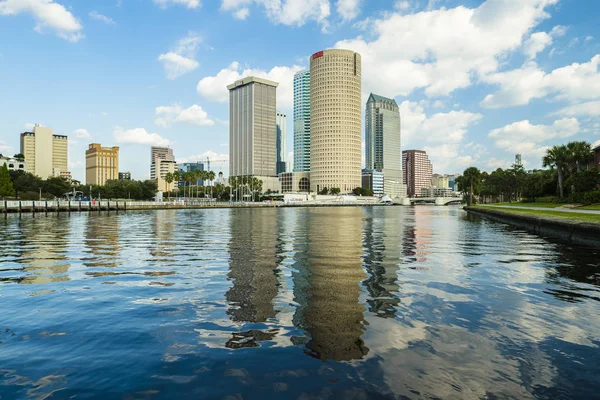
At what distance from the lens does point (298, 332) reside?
9055 millimetres

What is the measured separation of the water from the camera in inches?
256

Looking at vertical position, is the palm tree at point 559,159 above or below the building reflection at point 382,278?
above

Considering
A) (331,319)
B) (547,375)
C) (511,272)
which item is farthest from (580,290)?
(331,319)

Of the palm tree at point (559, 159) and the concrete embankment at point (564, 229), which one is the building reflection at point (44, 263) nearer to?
the concrete embankment at point (564, 229)

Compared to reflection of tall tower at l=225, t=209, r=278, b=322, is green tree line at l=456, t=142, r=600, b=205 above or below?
above

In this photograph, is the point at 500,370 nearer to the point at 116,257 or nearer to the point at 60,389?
the point at 60,389

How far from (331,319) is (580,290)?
33.7 ft

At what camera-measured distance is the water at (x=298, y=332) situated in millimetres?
6492

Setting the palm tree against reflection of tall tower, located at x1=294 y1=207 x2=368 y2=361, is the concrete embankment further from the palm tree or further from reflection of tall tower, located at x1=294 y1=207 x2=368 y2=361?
the palm tree

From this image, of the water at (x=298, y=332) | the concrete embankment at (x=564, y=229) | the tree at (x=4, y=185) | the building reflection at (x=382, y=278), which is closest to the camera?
the water at (x=298, y=332)

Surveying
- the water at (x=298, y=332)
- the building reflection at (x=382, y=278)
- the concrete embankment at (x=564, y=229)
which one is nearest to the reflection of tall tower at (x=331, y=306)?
the water at (x=298, y=332)

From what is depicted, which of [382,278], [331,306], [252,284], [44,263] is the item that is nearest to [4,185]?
[44,263]

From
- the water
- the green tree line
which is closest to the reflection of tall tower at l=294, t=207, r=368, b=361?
the water

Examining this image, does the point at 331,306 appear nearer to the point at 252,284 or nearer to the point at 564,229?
the point at 252,284
